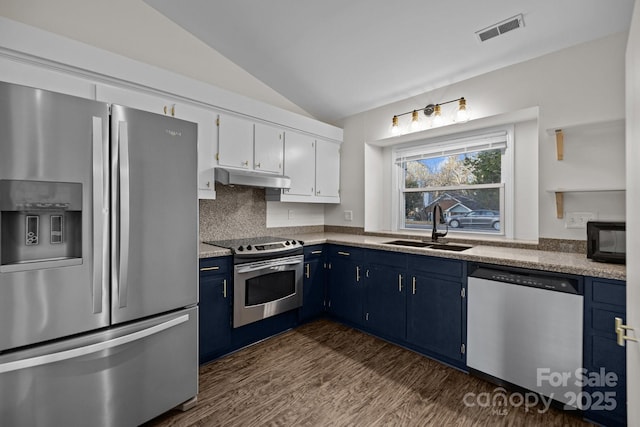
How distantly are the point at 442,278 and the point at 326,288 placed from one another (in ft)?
4.50

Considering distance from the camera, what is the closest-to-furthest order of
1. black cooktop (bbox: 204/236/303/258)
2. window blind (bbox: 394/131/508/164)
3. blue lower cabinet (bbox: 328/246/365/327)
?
black cooktop (bbox: 204/236/303/258)
window blind (bbox: 394/131/508/164)
blue lower cabinet (bbox: 328/246/365/327)

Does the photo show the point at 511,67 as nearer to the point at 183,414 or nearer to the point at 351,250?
the point at 351,250

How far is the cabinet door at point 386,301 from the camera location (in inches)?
108

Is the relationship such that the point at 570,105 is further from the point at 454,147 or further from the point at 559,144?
the point at 454,147

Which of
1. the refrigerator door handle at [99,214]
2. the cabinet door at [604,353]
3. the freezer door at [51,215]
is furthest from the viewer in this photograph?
the cabinet door at [604,353]

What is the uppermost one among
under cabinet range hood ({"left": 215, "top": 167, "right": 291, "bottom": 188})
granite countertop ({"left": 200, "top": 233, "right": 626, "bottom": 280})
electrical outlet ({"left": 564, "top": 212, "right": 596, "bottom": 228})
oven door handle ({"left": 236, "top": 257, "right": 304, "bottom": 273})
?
under cabinet range hood ({"left": 215, "top": 167, "right": 291, "bottom": 188})

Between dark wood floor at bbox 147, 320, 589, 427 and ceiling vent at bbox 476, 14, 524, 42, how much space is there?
2.60 metres

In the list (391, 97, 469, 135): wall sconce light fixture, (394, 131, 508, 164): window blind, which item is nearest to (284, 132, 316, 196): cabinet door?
(391, 97, 469, 135): wall sconce light fixture

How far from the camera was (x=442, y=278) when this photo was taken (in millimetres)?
2449

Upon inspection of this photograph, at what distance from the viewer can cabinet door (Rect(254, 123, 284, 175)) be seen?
3.06 metres

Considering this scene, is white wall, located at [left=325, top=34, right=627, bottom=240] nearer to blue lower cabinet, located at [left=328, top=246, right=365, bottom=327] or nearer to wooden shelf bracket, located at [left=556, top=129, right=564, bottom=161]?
wooden shelf bracket, located at [left=556, top=129, right=564, bottom=161]

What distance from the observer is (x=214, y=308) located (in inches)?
96.6

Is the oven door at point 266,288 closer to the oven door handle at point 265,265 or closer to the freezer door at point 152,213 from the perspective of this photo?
the oven door handle at point 265,265

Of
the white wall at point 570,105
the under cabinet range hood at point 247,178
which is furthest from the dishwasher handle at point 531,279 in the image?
the under cabinet range hood at point 247,178
